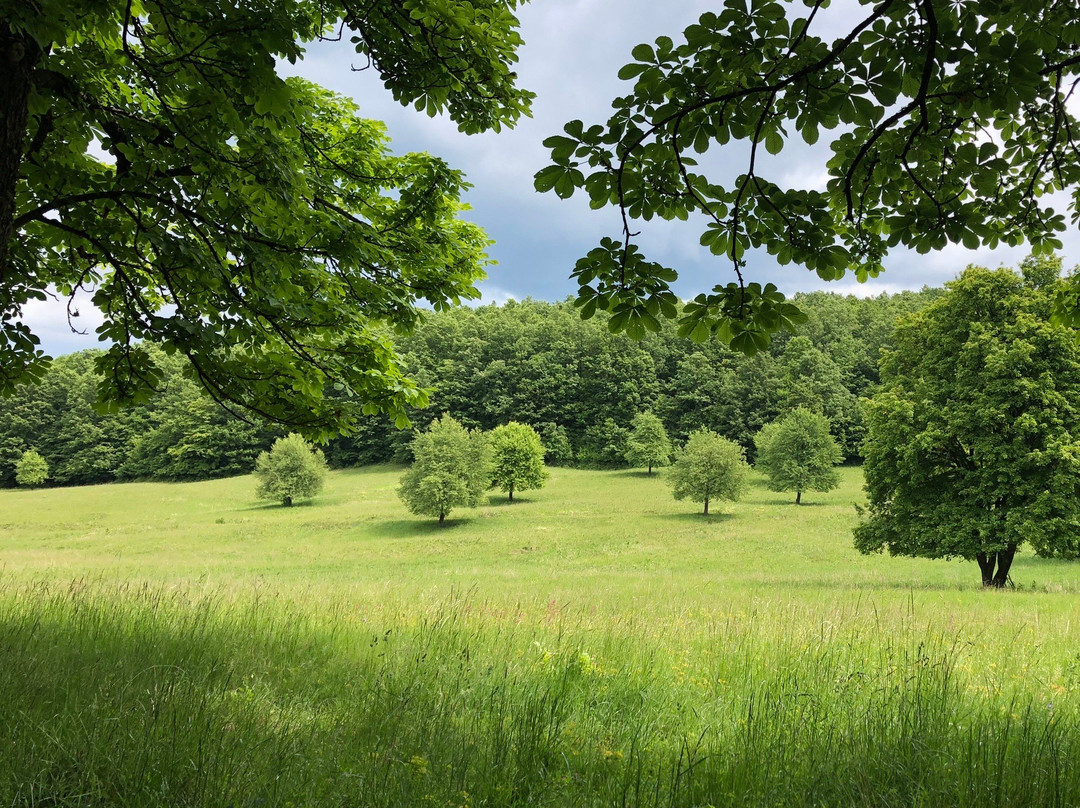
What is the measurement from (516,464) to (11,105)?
4847cm

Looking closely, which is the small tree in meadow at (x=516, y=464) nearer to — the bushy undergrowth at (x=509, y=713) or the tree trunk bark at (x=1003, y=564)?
the tree trunk bark at (x=1003, y=564)

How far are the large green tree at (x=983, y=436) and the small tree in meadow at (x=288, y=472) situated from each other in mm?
43326

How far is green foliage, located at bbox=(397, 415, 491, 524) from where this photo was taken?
40.9m

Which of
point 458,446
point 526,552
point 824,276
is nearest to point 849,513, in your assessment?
point 526,552

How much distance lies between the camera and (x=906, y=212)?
358 cm

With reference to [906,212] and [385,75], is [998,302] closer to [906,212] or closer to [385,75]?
[906,212]

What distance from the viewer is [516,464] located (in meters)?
51.5

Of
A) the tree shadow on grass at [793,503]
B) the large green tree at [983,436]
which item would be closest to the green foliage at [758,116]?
the large green tree at [983,436]

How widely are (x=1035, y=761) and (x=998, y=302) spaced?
20174mm

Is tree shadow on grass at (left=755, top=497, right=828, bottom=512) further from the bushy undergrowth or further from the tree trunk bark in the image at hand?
the bushy undergrowth

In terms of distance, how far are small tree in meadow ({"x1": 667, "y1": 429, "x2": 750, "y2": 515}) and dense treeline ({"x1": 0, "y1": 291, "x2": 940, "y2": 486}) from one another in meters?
24.5

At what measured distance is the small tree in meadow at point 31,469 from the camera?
67062 millimetres

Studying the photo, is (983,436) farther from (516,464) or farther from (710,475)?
(516,464)

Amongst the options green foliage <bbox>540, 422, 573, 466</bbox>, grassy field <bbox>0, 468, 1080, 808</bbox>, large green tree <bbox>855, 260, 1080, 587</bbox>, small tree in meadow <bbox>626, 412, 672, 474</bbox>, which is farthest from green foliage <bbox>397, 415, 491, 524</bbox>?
grassy field <bbox>0, 468, 1080, 808</bbox>
